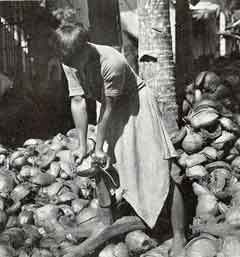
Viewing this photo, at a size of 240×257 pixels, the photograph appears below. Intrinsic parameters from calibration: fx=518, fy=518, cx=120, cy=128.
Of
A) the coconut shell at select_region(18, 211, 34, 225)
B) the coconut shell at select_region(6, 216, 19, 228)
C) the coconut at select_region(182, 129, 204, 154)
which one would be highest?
the coconut at select_region(182, 129, 204, 154)

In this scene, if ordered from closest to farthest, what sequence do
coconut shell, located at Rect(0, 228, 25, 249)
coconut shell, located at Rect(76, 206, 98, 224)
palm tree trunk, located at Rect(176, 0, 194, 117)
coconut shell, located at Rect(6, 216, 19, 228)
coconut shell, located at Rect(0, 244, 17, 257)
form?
coconut shell, located at Rect(0, 244, 17, 257) → coconut shell, located at Rect(0, 228, 25, 249) → coconut shell, located at Rect(76, 206, 98, 224) → coconut shell, located at Rect(6, 216, 19, 228) → palm tree trunk, located at Rect(176, 0, 194, 117)

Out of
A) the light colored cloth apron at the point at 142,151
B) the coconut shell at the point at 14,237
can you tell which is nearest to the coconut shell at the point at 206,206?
the light colored cloth apron at the point at 142,151

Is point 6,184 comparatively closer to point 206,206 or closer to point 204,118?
point 206,206

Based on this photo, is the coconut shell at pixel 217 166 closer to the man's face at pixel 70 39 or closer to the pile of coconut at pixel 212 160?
the pile of coconut at pixel 212 160

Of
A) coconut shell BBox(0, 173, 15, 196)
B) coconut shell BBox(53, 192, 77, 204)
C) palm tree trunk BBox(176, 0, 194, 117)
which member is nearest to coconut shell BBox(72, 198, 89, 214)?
coconut shell BBox(53, 192, 77, 204)

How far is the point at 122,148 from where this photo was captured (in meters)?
4.07

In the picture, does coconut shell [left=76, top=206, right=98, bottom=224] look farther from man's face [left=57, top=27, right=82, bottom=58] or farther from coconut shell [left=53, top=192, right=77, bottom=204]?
man's face [left=57, top=27, right=82, bottom=58]

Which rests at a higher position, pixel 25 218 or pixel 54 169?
pixel 54 169

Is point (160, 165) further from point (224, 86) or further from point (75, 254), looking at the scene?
point (224, 86)

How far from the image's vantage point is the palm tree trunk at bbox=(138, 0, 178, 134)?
22.1ft

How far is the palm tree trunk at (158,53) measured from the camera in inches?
265

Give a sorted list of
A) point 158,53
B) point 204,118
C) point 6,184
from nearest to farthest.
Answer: point 6,184 → point 204,118 → point 158,53

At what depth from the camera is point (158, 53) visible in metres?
6.76

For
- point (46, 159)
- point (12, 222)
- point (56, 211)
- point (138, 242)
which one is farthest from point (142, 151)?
point (46, 159)
